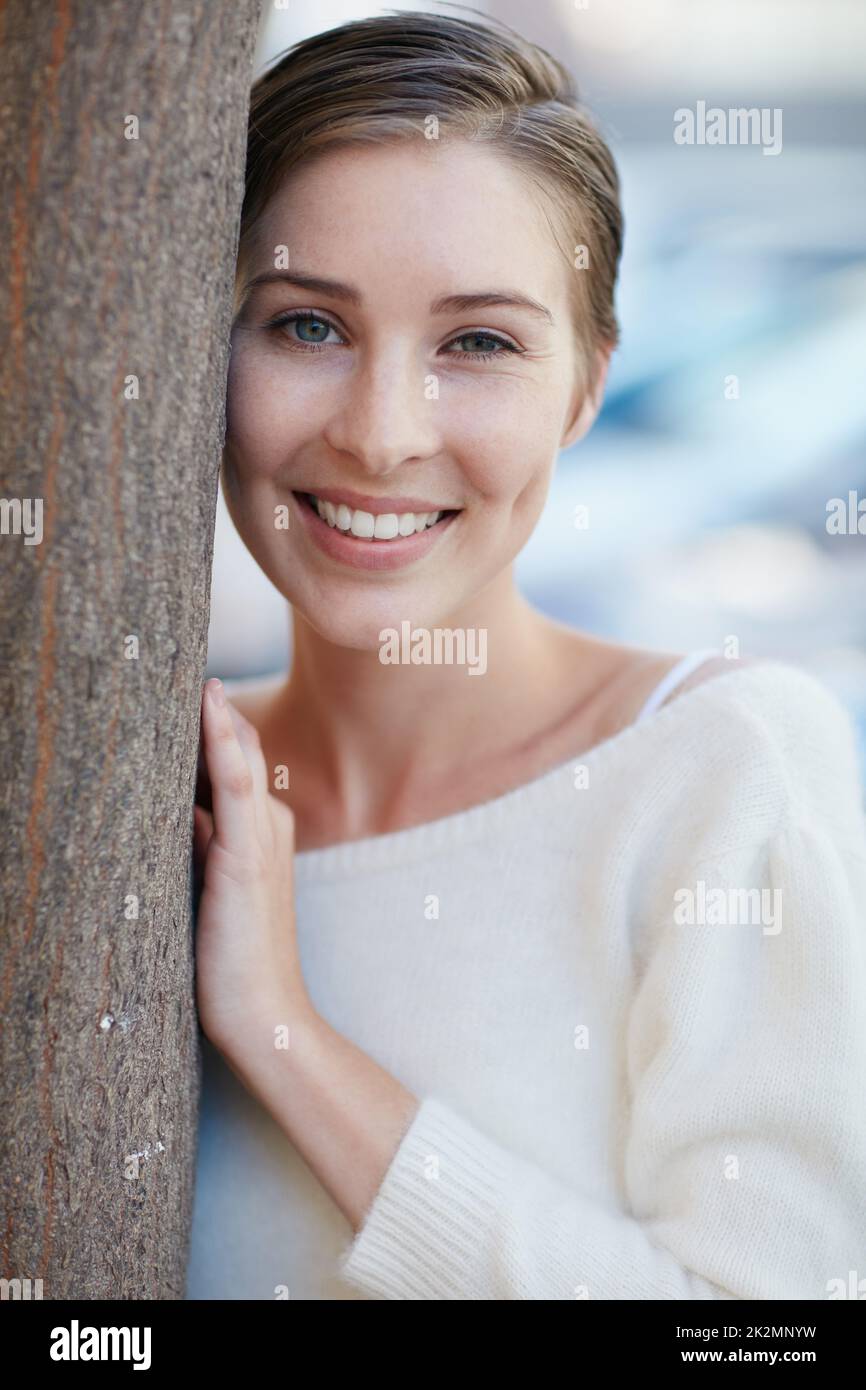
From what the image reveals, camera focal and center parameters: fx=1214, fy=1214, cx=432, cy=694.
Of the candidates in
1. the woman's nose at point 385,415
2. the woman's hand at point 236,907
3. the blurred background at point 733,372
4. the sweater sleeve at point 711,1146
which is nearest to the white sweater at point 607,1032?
the sweater sleeve at point 711,1146

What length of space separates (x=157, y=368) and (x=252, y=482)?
0.39 metres

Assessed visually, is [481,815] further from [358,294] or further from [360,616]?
[358,294]

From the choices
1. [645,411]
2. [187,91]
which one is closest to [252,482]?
[187,91]

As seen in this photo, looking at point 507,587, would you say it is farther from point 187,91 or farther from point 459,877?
point 187,91

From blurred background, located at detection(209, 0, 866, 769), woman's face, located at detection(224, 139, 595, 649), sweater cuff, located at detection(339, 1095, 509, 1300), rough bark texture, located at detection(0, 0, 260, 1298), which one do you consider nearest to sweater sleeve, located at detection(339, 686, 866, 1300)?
sweater cuff, located at detection(339, 1095, 509, 1300)

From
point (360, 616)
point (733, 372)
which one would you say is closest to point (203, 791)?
point (360, 616)

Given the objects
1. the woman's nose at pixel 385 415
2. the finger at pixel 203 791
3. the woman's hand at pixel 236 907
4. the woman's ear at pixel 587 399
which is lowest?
the woman's hand at pixel 236 907

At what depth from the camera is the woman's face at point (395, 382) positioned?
106 centimetres

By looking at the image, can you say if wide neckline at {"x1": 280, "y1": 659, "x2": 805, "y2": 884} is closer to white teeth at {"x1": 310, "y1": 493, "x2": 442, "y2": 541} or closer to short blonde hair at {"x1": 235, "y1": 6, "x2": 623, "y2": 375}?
white teeth at {"x1": 310, "y1": 493, "x2": 442, "y2": 541}

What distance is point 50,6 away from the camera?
28.5 inches

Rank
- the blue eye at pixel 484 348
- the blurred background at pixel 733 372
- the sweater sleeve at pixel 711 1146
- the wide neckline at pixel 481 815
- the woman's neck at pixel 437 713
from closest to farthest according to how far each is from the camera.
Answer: the sweater sleeve at pixel 711 1146
the blue eye at pixel 484 348
the wide neckline at pixel 481 815
the woman's neck at pixel 437 713
the blurred background at pixel 733 372

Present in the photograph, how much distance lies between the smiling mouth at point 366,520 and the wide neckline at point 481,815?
0.96 ft

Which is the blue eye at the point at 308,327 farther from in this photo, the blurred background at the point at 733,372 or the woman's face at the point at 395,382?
the blurred background at the point at 733,372

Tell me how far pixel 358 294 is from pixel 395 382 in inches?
3.2
